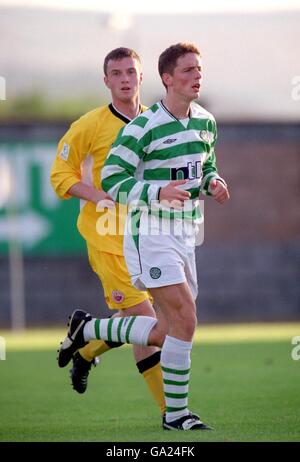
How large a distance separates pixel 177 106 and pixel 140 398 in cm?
279

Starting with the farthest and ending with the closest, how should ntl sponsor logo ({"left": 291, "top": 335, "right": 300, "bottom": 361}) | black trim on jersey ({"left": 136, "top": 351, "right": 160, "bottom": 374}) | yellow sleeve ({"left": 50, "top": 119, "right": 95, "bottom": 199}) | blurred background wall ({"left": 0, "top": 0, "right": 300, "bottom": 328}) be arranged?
1. blurred background wall ({"left": 0, "top": 0, "right": 300, "bottom": 328})
2. ntl sponsor logo ({"left": 291, "top": 335, "right": 300, "bottom": 361})
3. yellow sleeve ({"left": 50, "top": 119, "right": 95, "bottom": 199})
4. black trim on jersey ({"left": 136, "top": 351, "right": 160, "bottom": 374})

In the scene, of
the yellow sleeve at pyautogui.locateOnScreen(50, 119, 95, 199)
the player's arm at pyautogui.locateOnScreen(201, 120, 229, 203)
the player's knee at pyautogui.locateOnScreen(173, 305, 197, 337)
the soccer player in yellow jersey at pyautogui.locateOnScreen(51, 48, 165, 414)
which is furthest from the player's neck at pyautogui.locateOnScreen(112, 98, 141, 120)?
the player's knee at pyautogui.locateOnScreen(173, 305, 197, 337)

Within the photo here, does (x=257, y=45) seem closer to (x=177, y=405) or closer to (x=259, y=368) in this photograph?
(x=259, y=368)

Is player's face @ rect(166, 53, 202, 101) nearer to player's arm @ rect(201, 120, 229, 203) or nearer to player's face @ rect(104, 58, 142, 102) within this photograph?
player's arm @ rect(201, 120, 229, 203)

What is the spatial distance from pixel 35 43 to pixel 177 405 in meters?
16.0

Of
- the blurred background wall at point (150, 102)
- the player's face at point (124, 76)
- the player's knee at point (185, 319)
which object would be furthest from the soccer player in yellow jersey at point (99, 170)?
the blurred background wall at point (150, 102)

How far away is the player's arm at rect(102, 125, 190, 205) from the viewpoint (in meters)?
6.67

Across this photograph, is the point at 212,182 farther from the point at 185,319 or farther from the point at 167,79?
the point at 185,319

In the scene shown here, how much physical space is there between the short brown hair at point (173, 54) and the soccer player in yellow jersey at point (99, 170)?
0.80 metres

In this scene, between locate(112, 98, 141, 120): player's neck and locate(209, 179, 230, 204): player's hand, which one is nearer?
locate(209, 179, 230, 204): player's hand

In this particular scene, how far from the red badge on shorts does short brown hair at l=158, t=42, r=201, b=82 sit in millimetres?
1539

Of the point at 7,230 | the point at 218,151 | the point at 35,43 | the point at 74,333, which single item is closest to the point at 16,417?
A: the point at 74,333

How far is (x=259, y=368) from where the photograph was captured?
10.8 metres

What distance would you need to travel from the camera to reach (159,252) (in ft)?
22.2
